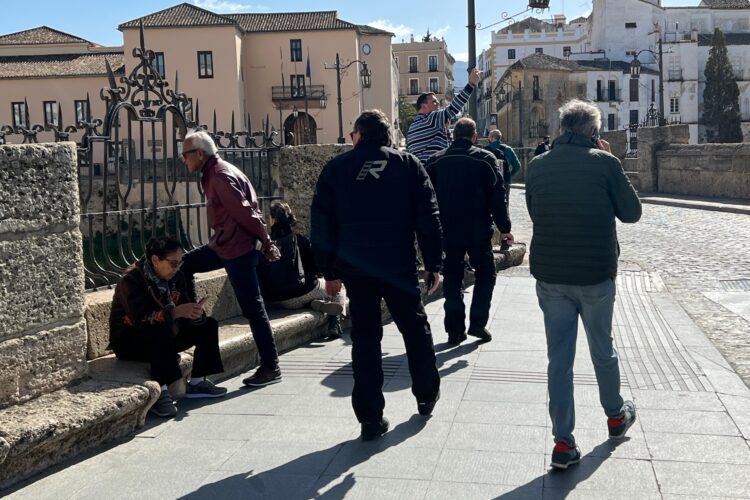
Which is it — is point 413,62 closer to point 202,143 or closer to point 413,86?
point 413,86

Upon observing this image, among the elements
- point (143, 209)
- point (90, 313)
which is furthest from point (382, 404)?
point (143, 209)

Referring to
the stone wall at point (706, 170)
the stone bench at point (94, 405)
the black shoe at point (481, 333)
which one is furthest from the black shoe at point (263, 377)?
the stone wall at point (706, 170)

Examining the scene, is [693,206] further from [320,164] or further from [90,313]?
[90,313]

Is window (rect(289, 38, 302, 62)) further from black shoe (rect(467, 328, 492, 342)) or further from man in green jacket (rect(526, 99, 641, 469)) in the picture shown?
man in green jacket (rect(526, 99, 641, 469))

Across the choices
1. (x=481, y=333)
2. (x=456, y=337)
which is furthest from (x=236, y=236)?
(x=481, y=333)

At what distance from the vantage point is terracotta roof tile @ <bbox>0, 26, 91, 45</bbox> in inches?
2325

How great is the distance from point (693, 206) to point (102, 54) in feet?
150

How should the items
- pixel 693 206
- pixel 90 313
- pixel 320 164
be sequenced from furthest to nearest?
pixel 693 206 → pixel 320 164 → pixel 90 313

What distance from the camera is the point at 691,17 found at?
79250 mm

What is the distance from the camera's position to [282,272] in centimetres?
691

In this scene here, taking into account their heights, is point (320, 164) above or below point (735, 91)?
below

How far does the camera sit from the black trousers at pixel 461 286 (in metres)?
6.74

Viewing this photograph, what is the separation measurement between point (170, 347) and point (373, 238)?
145cm

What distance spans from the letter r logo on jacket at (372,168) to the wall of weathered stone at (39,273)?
5.06ft
